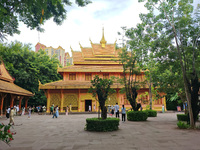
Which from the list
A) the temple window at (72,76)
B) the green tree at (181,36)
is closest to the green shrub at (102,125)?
the green tree at (181,36)

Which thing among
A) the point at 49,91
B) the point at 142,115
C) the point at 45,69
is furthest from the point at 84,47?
the point at 142,115

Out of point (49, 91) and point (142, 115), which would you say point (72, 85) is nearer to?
point (49, 91)

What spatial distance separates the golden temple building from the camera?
24.6 meters

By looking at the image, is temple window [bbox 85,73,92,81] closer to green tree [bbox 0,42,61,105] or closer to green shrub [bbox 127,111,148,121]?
green tree [bbox 0,42,61,105]

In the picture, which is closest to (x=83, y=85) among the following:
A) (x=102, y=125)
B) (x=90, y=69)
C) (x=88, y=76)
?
(x=88, y=76)

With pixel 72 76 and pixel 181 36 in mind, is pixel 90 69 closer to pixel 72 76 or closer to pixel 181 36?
pixel 72 76

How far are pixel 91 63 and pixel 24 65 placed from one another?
39.4 ft

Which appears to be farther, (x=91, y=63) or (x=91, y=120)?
(x=91, y=63)

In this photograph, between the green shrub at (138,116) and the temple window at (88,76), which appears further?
the temple window at (88,76)

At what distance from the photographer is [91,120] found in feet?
29.5

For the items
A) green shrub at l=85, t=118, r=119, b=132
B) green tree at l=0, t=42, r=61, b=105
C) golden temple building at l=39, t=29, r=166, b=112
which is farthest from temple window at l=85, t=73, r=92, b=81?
green shrub at l=85, t=118, r=119, b=132

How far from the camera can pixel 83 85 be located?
78.7 ft

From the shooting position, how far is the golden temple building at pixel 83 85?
80.6 feet

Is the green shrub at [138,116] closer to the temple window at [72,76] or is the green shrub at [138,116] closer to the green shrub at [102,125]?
the green shrub at [102,125]
